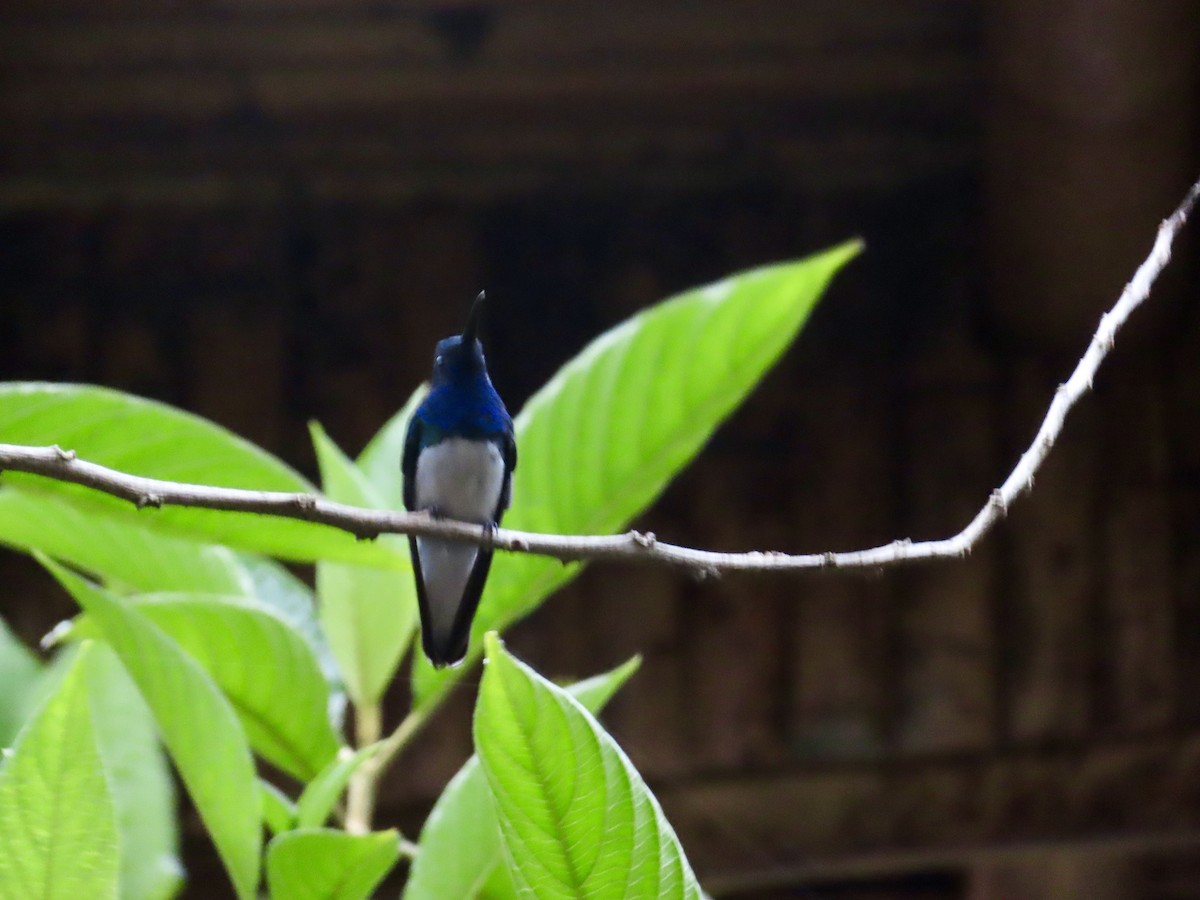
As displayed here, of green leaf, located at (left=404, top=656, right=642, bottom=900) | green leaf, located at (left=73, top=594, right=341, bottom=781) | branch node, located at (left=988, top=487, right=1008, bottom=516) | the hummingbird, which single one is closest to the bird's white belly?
the hummingbird

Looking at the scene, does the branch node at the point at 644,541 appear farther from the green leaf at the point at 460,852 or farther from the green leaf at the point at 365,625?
the green leaf at the point at 365,625

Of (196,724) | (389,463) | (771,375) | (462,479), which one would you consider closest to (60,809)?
(196,724)

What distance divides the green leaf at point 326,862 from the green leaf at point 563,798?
0.15 m

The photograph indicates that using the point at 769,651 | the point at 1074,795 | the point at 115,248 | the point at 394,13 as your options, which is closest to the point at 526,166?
the point at 394,13

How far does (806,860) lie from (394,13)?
125cm

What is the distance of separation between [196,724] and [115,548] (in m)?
0.22

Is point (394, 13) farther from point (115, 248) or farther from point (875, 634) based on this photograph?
point (875, 634)

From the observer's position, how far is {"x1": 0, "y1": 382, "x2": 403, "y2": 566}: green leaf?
0.81 m

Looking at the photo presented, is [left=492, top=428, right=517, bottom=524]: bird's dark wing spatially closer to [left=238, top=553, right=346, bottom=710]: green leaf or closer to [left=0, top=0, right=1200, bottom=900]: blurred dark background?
[left=238, top=553, right=346, bottom=710]: green leaf

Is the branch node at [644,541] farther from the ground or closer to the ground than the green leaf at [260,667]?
farther from the ground

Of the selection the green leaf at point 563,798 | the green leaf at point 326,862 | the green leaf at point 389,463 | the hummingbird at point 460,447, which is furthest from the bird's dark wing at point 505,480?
the green leaf at point 563,798

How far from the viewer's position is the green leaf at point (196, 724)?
827 millimetres

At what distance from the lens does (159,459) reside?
2.85 feet

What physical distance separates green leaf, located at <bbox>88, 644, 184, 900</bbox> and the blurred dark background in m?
0.74
